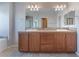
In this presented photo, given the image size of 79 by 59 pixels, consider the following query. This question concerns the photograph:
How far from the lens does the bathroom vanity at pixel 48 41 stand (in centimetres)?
287

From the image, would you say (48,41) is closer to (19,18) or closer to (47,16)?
(47,16)

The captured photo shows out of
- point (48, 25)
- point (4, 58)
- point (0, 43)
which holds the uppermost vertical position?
point (48, 25)

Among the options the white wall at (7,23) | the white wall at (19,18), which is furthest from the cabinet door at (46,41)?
the white wall at (7,23)

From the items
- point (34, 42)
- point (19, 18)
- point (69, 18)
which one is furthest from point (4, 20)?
point (69, 18)

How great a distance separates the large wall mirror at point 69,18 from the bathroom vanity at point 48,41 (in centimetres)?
21

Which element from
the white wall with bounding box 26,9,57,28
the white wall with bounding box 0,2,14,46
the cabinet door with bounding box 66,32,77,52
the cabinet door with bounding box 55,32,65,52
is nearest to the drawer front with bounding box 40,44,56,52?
the cabinet door with bounding box 55,32,65,52

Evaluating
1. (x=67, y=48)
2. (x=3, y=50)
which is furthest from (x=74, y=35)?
(x=3, y=50)

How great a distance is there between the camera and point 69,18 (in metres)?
2.80

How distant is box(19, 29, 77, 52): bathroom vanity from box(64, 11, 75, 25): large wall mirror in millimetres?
211

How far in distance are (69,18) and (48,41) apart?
81 cm

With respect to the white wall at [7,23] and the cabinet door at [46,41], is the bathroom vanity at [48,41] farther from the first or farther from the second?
the white wall at [7,23]

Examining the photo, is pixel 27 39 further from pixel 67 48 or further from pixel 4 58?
pixel 4 58

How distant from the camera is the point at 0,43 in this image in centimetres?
256

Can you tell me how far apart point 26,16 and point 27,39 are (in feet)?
2.53
